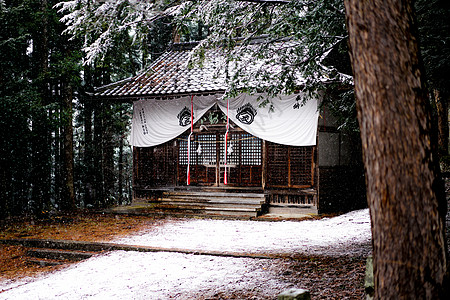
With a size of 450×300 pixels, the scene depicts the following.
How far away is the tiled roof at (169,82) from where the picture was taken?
41.6ft

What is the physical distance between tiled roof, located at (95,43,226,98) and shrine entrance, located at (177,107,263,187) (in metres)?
1.23

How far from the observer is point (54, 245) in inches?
333

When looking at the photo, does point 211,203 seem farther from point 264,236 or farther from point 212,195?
point 264,236

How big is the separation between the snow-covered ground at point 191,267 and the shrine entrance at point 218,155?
12.0 feet

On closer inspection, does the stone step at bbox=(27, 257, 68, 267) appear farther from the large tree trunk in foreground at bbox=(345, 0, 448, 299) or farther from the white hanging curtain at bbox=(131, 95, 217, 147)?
the large tree trunk in foreground at bbox=(345, 0, 448, 299)

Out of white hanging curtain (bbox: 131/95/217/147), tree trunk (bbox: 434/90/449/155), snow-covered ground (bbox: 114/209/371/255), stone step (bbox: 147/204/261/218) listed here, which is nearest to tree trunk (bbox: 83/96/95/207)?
white hanging curtain (bbox: 131/95/217/147)

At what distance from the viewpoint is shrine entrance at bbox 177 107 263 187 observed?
1317cm

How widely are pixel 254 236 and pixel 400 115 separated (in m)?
6.67

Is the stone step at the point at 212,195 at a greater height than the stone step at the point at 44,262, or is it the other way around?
the stone step at the point at 212,195

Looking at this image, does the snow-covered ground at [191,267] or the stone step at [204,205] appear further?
the stone step at [204,205]

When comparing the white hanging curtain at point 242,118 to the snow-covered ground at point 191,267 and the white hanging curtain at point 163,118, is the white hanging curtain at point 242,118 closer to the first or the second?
the white hanging curtain at point 163,118

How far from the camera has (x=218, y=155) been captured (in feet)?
45.0

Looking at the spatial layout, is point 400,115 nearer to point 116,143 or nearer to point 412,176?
point 412,176

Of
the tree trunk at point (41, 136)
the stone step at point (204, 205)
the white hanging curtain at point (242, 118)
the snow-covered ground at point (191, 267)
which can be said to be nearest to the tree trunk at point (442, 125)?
the white hanging curtain at point (242, 118)
